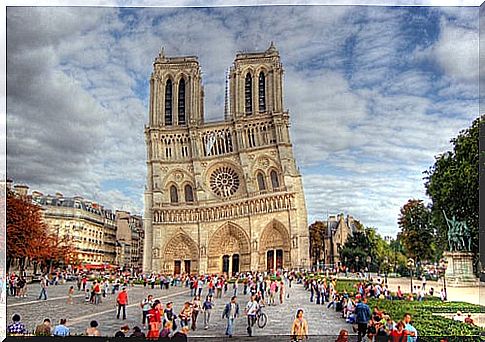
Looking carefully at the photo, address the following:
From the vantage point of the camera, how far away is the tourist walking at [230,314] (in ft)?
40.4

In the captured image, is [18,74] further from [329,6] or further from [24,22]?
[329,6]

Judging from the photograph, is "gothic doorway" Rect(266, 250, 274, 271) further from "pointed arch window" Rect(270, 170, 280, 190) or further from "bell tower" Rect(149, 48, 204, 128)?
"bell tower" Rect(149, 48, 204, 128)

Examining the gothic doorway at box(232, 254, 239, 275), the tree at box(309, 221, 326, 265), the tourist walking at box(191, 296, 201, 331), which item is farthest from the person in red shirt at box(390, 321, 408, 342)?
the gothic doorway at box(232, 254, 239, 275)

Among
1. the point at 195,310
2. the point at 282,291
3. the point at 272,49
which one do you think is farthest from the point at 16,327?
the point at 272,49

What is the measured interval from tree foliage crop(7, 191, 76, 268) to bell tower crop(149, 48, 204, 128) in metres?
3.97

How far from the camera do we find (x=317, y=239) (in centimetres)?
1628

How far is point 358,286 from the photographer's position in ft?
48.3

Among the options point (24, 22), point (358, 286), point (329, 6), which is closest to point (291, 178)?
point (358, 286)

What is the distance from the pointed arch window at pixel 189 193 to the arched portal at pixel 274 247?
7.20 ft

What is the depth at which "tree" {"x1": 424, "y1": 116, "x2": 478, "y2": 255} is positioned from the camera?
16891mm

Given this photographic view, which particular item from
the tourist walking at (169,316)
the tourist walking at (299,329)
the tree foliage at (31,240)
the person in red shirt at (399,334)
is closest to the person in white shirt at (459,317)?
the person in red shirt at (399,334)

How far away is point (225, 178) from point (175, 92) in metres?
2.64

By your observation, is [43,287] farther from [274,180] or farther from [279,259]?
[274,180]

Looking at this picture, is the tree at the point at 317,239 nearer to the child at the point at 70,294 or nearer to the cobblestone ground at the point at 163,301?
the cobblestone ground at the point at 163,301
